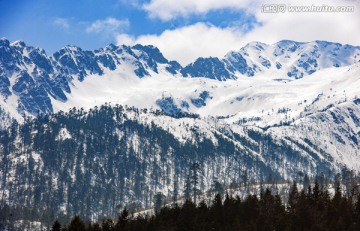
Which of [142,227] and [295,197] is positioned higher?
[295,197]

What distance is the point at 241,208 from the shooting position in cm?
12250

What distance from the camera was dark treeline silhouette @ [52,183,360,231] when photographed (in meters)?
103

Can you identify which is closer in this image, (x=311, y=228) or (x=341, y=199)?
(x=311, y=228)

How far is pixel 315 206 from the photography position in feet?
373

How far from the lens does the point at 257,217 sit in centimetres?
11594

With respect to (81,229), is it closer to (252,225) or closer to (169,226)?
(169,226)

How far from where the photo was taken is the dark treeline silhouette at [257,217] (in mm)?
102812

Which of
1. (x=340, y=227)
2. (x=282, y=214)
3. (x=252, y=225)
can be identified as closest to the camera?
(x=340, y=227)

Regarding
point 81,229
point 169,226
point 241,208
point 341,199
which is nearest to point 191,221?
point 169,226

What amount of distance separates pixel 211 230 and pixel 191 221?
5.55 m

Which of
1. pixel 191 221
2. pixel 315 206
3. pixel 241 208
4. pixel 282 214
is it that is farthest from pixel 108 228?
pixel 315 206

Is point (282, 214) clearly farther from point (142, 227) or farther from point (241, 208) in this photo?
point (142, 227)

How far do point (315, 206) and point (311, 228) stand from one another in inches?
732

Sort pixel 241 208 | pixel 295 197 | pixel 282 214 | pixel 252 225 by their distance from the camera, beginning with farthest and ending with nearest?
pixel 295 197 → pixel 241 208 → pixel 282 214 → pixel 252 225
